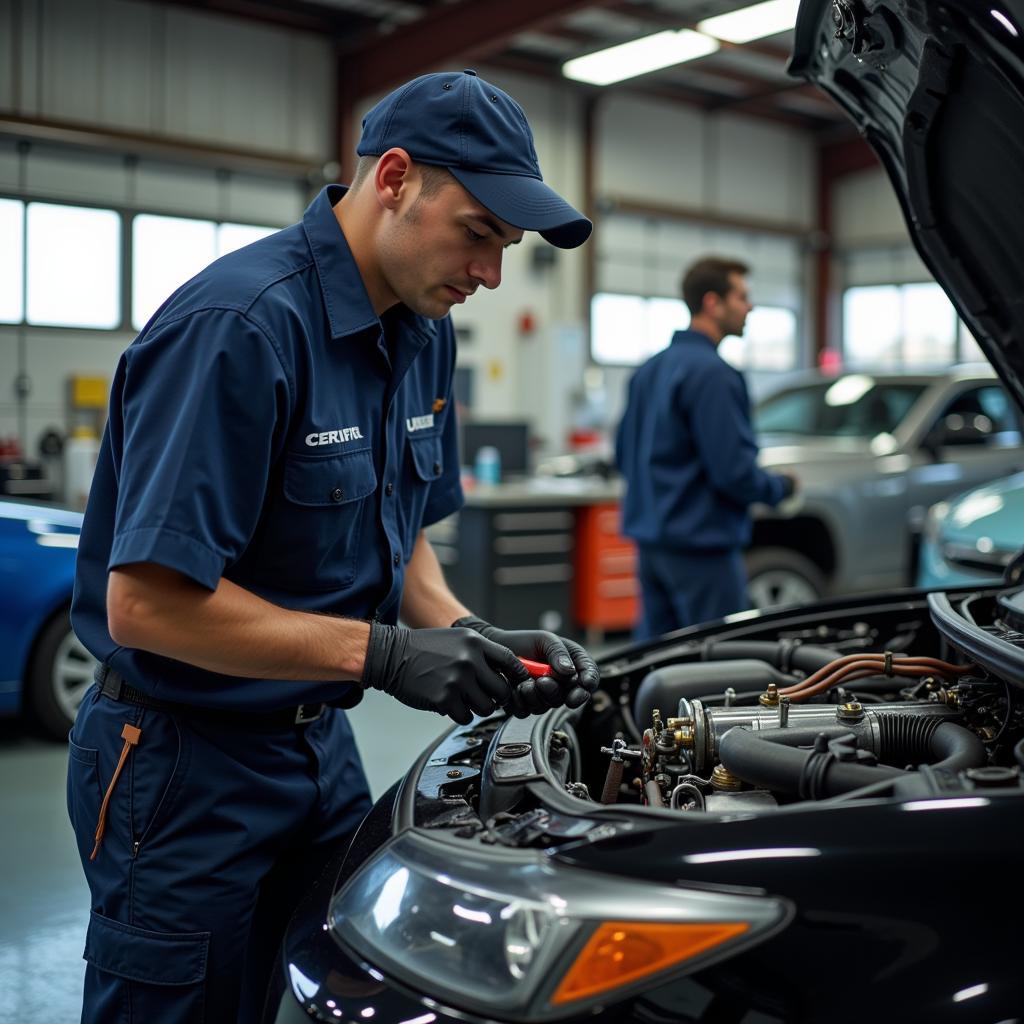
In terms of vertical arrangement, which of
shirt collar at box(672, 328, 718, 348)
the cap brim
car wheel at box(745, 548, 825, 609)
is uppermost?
shirt collar at box(672, 328, 718, 348)

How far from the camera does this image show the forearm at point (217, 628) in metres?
1.27

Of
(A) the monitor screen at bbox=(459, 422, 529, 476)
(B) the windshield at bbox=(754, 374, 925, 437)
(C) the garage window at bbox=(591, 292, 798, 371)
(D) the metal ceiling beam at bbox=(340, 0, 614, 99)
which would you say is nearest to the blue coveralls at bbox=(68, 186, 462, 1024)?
(B) the windshield at bbox=(754, 374, 925, 437)

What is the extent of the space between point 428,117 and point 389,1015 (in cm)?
104

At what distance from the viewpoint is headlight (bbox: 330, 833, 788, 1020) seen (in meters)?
0.98

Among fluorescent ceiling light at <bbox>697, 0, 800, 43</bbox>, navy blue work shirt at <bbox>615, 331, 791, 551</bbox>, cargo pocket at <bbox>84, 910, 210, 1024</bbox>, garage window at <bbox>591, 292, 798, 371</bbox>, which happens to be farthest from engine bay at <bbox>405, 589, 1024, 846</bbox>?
garage window at <bbox>591, 292, 798, 371</bbox>

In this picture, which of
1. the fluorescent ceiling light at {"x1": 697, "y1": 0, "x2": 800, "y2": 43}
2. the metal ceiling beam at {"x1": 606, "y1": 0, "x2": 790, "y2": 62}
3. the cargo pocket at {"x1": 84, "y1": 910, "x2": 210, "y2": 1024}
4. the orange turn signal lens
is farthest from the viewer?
the metal ceiling beam at {"x1": 606, "y1": 0, "x2": 790, "y2": 62}

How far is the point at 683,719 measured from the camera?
5.03 ft

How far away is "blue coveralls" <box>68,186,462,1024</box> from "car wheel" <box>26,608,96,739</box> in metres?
2.58

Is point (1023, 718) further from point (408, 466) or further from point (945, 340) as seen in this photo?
point (945, 340)

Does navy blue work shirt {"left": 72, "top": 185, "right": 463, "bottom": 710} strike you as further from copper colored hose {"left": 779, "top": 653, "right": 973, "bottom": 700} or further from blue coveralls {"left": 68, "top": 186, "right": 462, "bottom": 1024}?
copper colored hose {"left": 779, "top": 653, "right": 973, "bottom": 700}

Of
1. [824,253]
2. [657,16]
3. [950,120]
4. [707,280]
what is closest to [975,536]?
[707,280]

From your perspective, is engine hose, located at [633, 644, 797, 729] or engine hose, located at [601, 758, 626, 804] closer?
engine hose, located at [601, 758, 626, 804]

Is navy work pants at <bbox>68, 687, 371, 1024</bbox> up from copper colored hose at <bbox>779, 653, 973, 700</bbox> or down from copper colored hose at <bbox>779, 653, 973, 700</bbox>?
down

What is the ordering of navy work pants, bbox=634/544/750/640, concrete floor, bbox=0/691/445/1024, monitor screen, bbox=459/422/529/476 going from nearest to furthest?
1. concrete floor, bbox=0/691/445/1024
2. navy work pants, bbox=634/544/750/640
3. monitor screen, bbox=459/422/529/476
